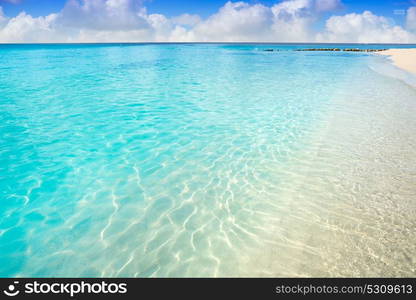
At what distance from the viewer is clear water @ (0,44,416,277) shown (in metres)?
4.52

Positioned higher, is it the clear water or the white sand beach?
the white sand beach

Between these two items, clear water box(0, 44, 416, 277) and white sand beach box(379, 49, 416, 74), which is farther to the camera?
white sand beach box(379, 49, 416, 74)

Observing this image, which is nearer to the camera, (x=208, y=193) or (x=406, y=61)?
(x=208, y=193)

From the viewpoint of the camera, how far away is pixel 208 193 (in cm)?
648

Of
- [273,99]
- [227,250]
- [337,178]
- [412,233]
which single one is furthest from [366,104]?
[227,250]

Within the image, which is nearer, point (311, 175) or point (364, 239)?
point (364, 239)

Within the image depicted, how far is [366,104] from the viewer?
14.9m

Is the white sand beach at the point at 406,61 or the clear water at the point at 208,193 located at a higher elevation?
the white sand beach at the point at 406,61

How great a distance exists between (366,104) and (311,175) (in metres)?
10.4

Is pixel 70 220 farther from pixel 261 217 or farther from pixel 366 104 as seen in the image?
pixel 366 104

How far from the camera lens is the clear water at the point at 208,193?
4516mm

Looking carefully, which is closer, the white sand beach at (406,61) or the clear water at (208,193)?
the clear water at (208,193)

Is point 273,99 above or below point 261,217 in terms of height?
above

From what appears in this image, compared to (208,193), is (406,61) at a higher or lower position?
higher
